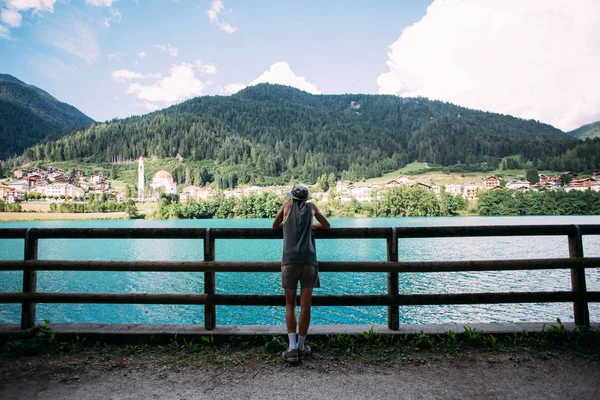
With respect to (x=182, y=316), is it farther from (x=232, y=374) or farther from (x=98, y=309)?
(x=232, y=374)

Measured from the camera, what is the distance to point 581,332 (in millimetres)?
4574

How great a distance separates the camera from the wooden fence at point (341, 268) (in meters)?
4.70

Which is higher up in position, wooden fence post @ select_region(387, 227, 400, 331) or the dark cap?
the dark cap

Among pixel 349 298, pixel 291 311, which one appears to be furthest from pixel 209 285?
pixel 349 298

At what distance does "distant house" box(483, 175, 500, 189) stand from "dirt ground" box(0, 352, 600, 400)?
197915 mm

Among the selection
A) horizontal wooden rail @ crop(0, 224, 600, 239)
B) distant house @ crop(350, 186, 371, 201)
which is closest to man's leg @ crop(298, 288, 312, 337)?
horizontal wooden rail @ crop(0, 224, 600, 239)

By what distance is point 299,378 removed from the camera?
379 centimetres

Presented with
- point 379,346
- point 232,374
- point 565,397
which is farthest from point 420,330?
point 232,374

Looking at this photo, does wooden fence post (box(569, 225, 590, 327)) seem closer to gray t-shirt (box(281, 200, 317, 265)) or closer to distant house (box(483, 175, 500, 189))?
gray t-shirt (box(281, 200, 317, 265))

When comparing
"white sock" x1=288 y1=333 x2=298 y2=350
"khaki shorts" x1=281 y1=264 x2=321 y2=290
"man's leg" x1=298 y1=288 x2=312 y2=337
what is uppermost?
"khaki shorts" x1=281 y1=264 x2=321 y2=290

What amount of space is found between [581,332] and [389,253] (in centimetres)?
245

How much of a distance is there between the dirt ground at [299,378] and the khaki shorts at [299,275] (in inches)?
33.1

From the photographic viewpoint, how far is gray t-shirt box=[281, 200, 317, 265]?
426 centimetres

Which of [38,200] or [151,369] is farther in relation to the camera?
[38,200]
